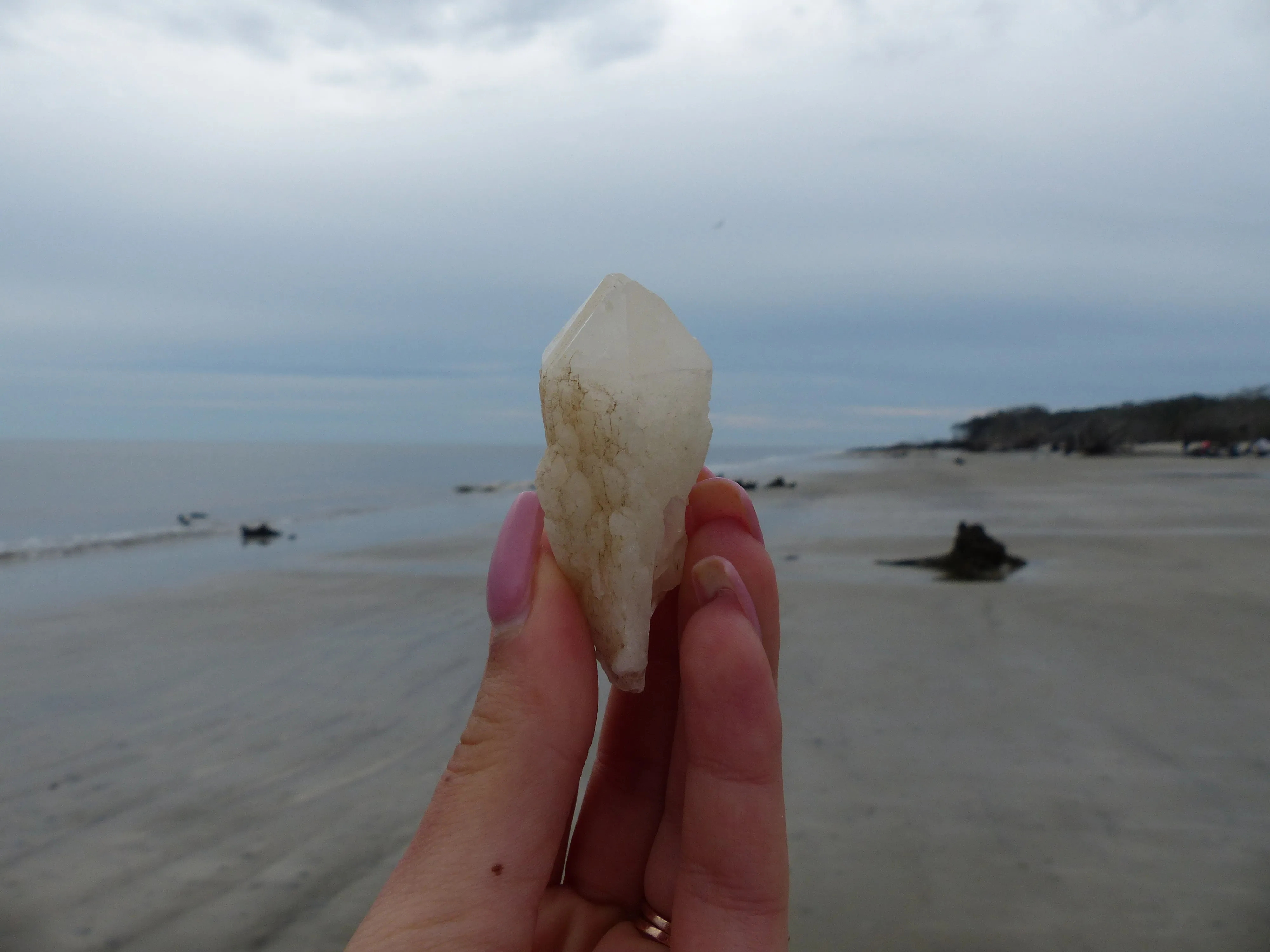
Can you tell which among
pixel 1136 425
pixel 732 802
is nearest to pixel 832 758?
pixel 732 802

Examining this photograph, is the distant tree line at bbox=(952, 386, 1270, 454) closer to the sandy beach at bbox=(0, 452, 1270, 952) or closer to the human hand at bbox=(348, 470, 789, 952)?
the sandy beach at bbox=(0, 452, 1270, 952)

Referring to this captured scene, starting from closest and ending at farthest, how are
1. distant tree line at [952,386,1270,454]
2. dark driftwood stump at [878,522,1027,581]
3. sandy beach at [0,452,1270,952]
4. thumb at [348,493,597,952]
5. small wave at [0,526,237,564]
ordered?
1. thumb at [348,493,597,952]
2. sandy beach at [0,452,1270,952]
3. dark driftwood stump at [878,522,1027,581]
4. small wave at [0,526,237,564]
5. distant tree line at [952,386,1270,454]

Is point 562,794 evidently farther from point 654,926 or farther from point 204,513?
point 204,513

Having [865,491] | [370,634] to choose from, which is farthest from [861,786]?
[865,491]

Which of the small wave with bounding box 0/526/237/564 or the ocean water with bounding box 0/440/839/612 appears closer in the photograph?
the ocean water with bounding box 0/440/839/612

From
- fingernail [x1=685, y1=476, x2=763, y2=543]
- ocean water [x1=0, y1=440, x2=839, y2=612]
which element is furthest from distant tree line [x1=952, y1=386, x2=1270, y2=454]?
fingernail [x1=685, y1=476, x2=763, y2=543]
